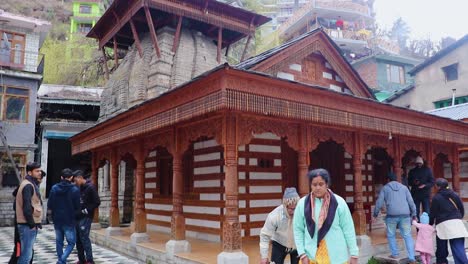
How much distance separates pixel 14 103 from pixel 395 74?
2742cm

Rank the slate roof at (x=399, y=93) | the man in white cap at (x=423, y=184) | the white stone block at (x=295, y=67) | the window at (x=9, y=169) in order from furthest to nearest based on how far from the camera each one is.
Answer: the slate roof at (x=399, y=93), the window at (x=9, y=169), the white stone block at (x=295, y=67), the man in white cap at (x=423, y=184)

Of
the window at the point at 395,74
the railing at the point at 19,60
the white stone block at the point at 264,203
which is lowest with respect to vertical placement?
the white stone block at the point at 264,203

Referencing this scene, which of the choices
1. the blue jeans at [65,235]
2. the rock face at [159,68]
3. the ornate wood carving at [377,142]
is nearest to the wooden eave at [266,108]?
the ornate wood carving at [377,142]

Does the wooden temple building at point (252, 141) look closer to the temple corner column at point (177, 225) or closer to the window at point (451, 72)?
the temple corner column at point (177, 225)

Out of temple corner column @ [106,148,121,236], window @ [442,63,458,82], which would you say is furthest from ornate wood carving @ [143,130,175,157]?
window @ [442,63,458,82]

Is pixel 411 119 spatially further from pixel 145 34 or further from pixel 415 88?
pixel 415 88

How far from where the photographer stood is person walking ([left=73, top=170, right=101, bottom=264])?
8.11 metres

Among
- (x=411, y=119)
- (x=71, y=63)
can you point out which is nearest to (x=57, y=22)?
(x=71, y=63)

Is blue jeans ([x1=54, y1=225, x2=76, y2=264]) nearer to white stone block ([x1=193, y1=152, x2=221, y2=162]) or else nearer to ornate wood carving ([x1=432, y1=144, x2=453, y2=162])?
white stone block ([x1=193, y1=152, x2=221, y2=162])

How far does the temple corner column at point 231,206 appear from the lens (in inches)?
256

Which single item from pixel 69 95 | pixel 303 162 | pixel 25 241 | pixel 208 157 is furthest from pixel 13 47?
pixel 303 162

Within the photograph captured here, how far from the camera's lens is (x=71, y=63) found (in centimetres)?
4262

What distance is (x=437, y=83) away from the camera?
24.4 m

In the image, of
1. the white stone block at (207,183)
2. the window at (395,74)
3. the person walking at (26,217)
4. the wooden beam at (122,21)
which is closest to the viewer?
the person walking at (26,217)
